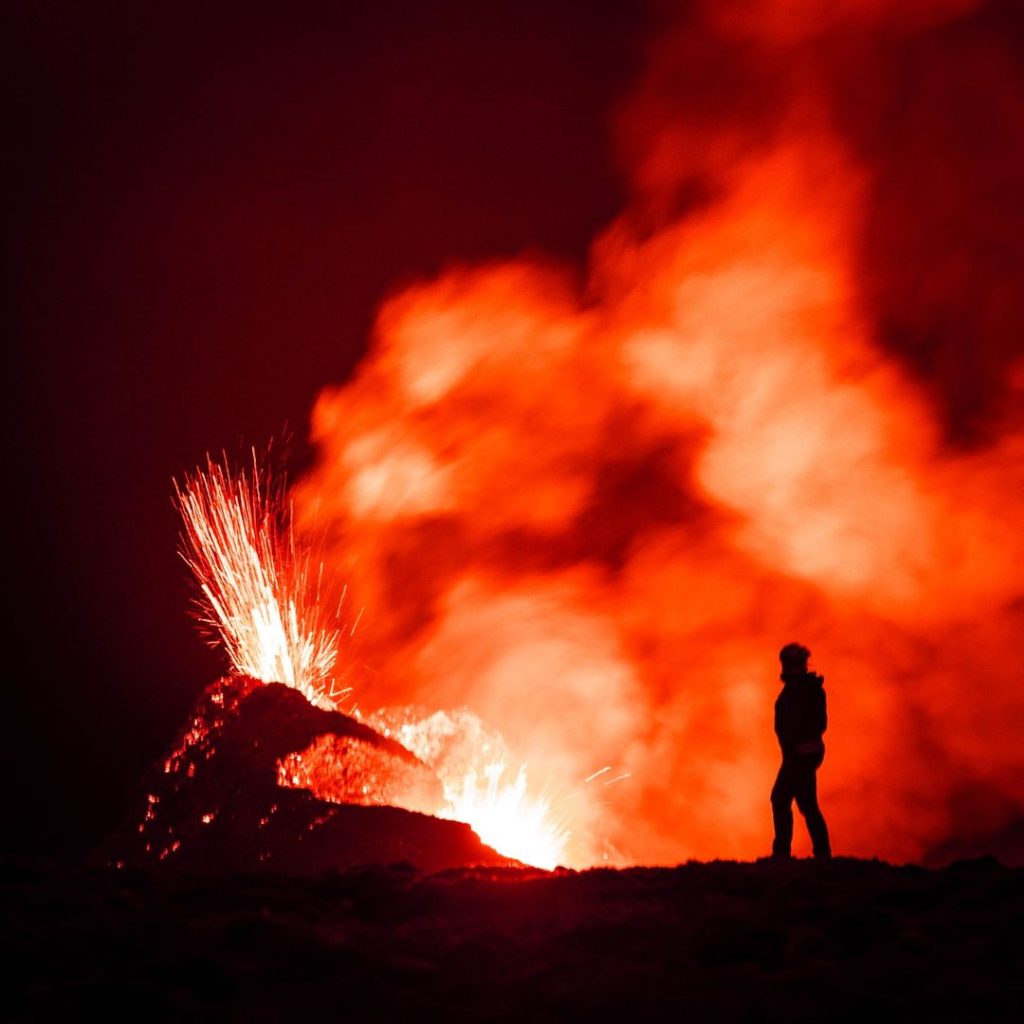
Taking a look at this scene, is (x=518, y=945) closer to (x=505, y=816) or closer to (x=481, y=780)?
(x=505, y=816)

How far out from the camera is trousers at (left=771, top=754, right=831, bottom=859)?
771cm

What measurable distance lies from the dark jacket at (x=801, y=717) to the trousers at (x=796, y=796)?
0.24 ft

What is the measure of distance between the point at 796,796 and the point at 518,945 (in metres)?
4.15

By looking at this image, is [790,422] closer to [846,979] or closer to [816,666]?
[816,666]

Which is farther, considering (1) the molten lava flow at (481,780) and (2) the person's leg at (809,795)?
(1) the molten lava flow at (481,780)

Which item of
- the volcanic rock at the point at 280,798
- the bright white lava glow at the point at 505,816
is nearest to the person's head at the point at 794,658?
the volcanic rock at the point at 280,798

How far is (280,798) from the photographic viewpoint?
26.0 ft

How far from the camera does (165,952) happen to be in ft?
13.5

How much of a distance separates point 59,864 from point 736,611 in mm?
11857

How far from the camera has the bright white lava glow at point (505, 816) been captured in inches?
364

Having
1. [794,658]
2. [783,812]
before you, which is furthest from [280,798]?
[794,658]

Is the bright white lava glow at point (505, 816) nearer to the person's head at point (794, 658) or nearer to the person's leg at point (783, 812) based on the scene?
the person's leg at point (783, 812)

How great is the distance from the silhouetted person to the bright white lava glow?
2.27 metres

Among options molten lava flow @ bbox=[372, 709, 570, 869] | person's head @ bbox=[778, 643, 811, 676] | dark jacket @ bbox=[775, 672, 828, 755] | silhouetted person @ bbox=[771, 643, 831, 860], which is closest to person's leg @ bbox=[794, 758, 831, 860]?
silhouetted person @ bbox=[771, 643, 831, 860]
